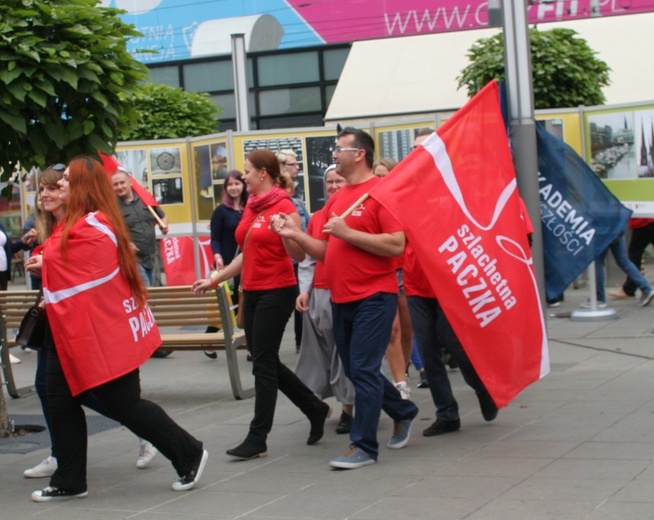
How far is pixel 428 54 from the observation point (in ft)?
80.3

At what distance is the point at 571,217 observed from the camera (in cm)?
848

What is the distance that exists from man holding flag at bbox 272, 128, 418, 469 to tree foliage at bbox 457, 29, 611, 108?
11.1 metres

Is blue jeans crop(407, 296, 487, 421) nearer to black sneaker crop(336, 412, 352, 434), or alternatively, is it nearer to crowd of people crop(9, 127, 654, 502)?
crowd of people crop(9, 127, 654, 502)

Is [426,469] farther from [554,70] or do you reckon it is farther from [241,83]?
[554,70]

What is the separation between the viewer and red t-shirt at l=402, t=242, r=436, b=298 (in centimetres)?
687

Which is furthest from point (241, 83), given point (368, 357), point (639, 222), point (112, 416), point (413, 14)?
point (413, 14)

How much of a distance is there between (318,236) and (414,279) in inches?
29.3

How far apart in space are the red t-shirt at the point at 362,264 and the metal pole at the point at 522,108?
219 cm

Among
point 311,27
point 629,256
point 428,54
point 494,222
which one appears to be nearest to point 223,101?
point 311,27

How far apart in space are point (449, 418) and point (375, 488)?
1.35 meters

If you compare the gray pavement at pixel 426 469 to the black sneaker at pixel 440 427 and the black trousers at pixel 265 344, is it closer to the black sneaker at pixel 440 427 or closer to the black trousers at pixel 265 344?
the black sneaker at pixel 440 427

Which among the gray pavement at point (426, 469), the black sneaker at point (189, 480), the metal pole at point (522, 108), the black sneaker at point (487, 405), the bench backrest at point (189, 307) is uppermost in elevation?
the metal pole at point (522, 108)

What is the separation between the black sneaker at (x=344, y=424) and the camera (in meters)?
7.07

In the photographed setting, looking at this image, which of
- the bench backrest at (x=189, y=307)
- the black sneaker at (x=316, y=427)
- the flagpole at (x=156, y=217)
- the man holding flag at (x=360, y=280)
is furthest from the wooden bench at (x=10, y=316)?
the man holding flag at (x=360, y=280)
